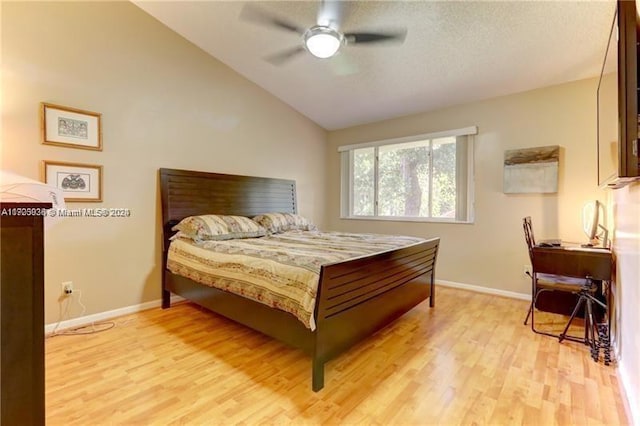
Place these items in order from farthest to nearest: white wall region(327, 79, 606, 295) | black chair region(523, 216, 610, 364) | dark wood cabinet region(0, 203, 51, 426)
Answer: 1. white wall region(327, 79, 606, 295)
2. black chair region(523, 216, 610, 364)
3. dark wood cabinet region(0, 203, 51, 426)

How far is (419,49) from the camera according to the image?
10.4ft

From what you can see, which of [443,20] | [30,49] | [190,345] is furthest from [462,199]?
[30,49]

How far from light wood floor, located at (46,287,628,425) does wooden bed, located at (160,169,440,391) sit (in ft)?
0.74

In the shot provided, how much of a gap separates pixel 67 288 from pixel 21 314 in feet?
8.30

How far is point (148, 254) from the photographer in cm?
341

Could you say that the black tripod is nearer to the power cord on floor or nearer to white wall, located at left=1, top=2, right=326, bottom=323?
white wall, located at left=1, top=2, right=326, bottom=323

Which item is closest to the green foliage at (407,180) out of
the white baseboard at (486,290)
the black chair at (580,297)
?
the white baseboard at (486,290)

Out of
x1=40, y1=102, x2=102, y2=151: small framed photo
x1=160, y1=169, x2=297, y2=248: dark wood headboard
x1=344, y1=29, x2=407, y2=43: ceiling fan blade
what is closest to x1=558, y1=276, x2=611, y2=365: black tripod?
x1=344, y1=29, x2=407, y2=43: ceiling fan blade

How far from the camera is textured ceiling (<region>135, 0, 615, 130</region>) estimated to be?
2.63 meters

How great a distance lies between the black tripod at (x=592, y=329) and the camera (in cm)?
230

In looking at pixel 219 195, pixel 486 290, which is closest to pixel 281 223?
pixel 219 195

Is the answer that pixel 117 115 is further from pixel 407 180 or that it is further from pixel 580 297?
pixel 580 297

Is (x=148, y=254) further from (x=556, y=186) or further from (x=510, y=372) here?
(x=556, y=186)

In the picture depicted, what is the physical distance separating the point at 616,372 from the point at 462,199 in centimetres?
246
